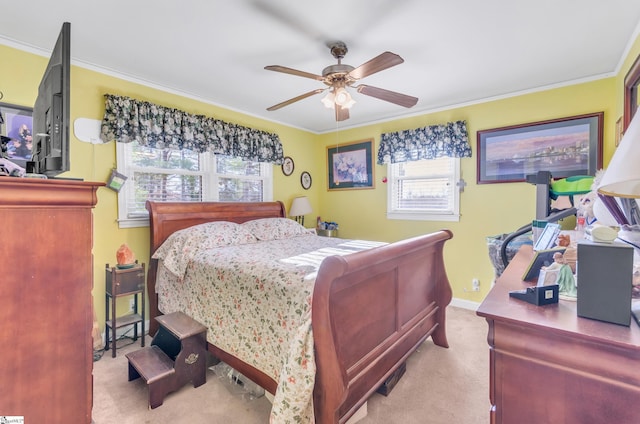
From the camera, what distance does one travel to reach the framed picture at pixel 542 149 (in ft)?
9.11

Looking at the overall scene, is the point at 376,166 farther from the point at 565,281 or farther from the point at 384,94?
the point at 565,281

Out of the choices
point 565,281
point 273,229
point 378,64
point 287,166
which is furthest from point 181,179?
point 565,281

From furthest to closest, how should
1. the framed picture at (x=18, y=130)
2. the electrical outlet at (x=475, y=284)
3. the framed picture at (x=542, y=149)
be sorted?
the electrical outlet at (x=475, y=284), the framed picture at (x=542, y=149), the framed picture at (x=18, y=130)

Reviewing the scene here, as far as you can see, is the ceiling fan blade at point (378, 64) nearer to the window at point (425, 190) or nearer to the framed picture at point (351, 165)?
the window at point (425, 190)

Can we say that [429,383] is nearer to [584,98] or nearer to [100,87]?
[584,98]

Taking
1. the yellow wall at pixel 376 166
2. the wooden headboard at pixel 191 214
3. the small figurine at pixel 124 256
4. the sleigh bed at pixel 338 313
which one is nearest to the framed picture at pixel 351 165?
the yellow wall at pixel 376 166

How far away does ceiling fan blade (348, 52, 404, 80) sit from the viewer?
1726 mm

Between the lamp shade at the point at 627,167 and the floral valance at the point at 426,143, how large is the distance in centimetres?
285

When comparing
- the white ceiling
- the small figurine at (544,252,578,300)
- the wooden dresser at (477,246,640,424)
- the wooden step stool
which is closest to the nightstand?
the wooden step stool

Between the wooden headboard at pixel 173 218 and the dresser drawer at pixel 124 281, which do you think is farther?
the wooden headboard at pixel 173 218

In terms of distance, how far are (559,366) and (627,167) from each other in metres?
0.52

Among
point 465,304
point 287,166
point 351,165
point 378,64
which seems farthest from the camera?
point 351,165

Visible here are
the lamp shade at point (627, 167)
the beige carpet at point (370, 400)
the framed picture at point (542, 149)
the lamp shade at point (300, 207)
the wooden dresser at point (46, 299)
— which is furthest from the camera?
the lamp shade at point (300, 207)

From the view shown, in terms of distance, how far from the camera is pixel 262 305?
1.77 metres
